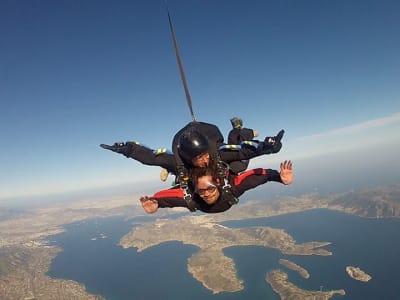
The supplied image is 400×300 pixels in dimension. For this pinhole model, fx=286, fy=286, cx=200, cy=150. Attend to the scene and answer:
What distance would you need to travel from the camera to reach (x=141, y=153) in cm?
417

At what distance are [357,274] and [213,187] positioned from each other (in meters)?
63.2

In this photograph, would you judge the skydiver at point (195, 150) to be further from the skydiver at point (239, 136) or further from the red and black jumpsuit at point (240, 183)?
the red and black jumpsuit at point (240, 183)

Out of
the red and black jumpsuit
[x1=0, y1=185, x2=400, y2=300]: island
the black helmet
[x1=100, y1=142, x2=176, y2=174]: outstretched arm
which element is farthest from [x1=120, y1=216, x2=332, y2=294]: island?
the black helmet

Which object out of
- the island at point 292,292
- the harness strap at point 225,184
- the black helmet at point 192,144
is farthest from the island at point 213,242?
the black helmet at point 192,144

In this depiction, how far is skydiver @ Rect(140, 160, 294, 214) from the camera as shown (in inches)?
142

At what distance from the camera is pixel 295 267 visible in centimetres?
6150

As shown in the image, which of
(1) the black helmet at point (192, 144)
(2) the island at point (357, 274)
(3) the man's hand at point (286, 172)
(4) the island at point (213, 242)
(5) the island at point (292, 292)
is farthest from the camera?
(4) the island at point (213, 242)

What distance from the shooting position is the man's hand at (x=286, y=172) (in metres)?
3.63

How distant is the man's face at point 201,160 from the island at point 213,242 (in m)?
58.7

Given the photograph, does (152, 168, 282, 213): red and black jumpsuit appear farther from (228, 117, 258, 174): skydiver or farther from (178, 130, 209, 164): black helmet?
(178, 130, 209, 164): black helmet

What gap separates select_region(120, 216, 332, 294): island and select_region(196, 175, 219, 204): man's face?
191ft

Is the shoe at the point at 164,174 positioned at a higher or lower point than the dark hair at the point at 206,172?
higher

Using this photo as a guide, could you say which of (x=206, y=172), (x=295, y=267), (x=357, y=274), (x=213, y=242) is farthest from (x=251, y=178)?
(x=213, y=242)

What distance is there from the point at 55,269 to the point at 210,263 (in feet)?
166
